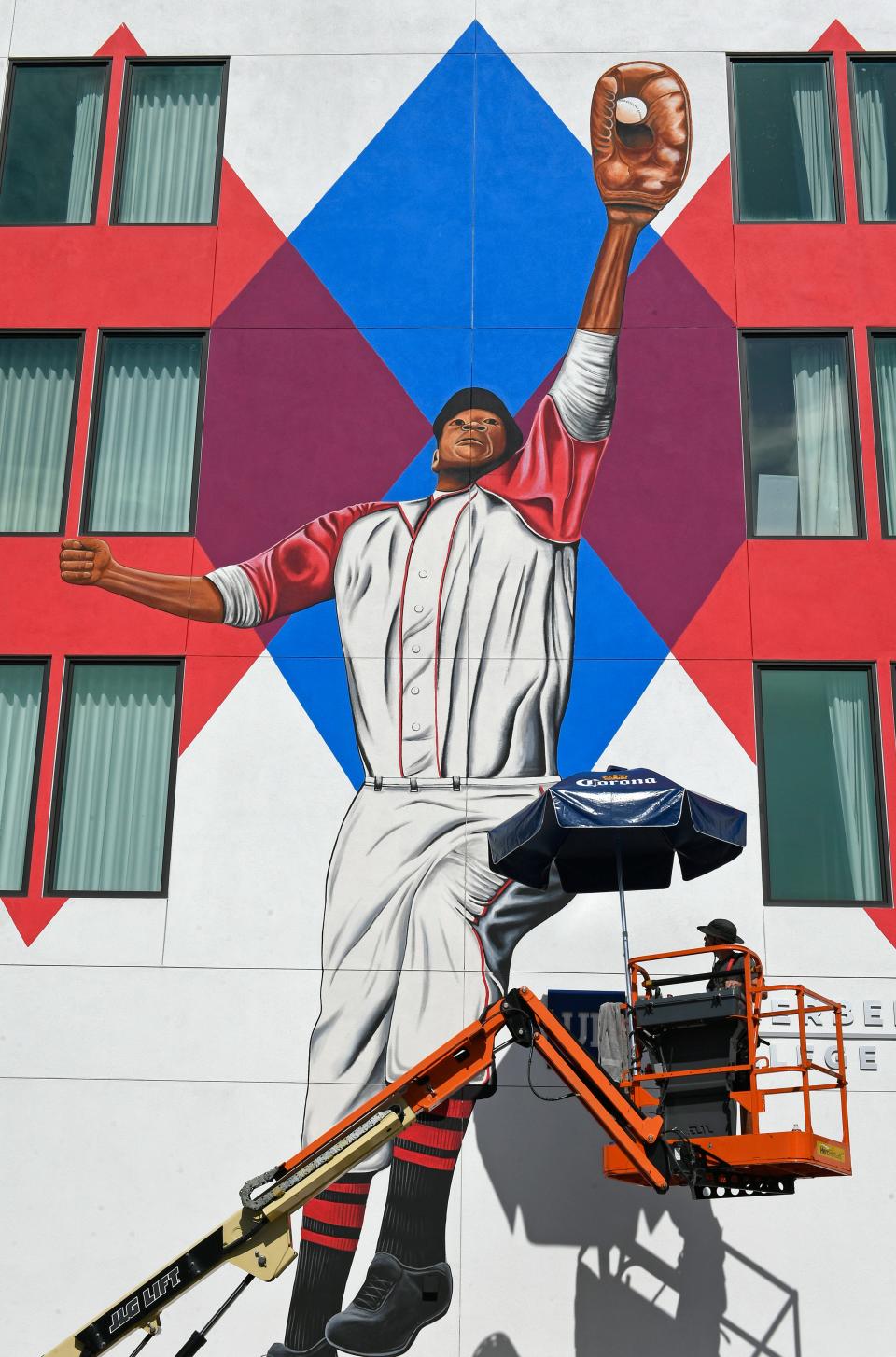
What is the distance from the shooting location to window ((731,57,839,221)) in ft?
51.8

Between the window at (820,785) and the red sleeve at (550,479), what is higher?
the red sleeve at (550,479)

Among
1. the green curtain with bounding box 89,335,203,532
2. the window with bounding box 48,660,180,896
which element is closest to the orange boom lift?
the window with bounding box 48,660,180,896

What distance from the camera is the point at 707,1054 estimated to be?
33.9 feet

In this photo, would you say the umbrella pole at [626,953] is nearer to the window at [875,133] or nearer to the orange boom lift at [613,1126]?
the orange boom lift at [613,1126]

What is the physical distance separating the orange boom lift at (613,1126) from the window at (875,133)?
29.7 feet

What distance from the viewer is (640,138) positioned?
1572cm

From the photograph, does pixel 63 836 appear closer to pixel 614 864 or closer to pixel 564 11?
pixel 614 864

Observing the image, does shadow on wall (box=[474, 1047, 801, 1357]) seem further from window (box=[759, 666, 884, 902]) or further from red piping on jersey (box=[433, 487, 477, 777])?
red piping on jersey (box=[433, 487, 477, 777])

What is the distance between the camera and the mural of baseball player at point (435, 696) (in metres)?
12.9

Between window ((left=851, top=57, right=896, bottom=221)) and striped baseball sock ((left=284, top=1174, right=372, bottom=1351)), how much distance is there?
432 inches

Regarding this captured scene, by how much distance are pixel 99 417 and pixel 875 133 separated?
8.76 m

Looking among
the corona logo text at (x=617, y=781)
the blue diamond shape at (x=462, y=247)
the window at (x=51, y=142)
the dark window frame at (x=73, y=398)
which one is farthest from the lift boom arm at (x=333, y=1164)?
the window at (x=51, y=142)

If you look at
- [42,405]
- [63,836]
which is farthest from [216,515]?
[63,836]

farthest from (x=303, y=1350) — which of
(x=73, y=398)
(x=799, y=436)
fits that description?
(x=799, y=436)
